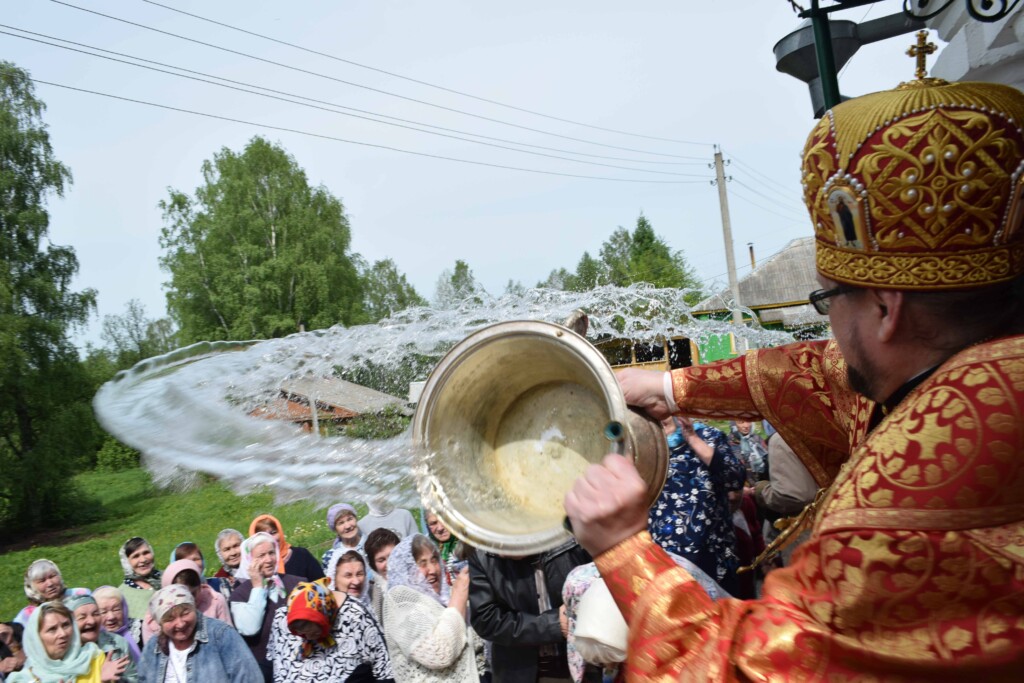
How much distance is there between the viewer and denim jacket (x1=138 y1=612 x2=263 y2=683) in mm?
4852

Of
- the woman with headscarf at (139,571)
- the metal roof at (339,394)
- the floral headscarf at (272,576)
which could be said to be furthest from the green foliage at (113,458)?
the floral headscarf at (272,576)

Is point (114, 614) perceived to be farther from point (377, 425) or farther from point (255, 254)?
point (255, 254)

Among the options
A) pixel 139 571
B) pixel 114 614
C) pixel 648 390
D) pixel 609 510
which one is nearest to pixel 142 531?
pixel 139 571

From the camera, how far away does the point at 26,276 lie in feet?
83.3

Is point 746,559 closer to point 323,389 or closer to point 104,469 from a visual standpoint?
point 323,389

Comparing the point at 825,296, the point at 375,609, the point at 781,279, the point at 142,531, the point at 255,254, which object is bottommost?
the point at 142,531

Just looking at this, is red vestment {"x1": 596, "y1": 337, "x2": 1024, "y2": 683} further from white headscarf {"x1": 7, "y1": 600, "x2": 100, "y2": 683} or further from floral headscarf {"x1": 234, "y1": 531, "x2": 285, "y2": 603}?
floral headscarf {"x1": 234, "y1": 531, "x2": 285, "y2": 603}

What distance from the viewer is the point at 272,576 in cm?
614

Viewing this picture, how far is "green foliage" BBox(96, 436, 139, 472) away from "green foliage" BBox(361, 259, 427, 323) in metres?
18.4

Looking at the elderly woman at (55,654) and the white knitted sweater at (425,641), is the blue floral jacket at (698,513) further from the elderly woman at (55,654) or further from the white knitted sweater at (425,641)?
the elderly woman at (55,654)

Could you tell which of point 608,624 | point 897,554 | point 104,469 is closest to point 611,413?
point 897,554

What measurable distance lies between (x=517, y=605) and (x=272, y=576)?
8.65 feet

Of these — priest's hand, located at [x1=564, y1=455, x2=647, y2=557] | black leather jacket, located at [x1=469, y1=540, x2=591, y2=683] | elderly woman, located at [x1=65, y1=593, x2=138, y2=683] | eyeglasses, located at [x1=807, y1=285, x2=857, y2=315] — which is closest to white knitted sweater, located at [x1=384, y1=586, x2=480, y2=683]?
black leather jacket, located at [x1=469, y1=540, x2=591, y2=683]

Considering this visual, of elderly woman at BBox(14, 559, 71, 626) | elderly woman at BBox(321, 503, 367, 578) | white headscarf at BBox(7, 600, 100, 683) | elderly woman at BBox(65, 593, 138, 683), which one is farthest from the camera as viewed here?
elderly woman at BBox(321, 503, 367, 578)
